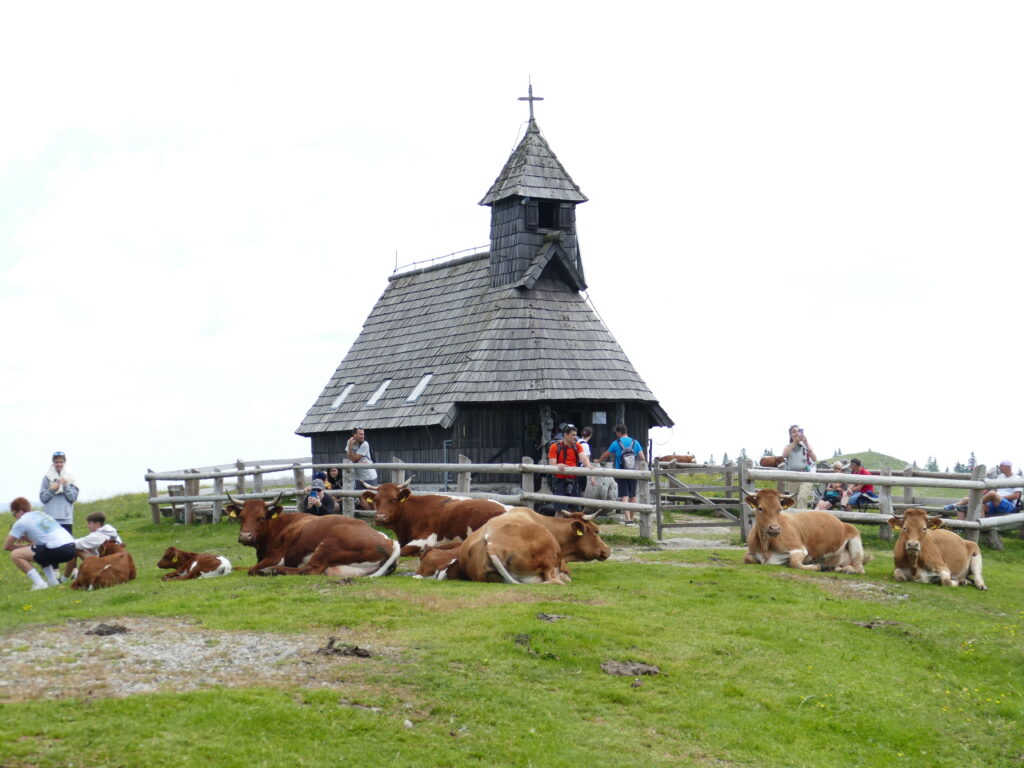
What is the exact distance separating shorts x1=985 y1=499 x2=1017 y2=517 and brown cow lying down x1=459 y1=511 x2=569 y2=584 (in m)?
10.1

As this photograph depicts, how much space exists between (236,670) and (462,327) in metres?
24.2

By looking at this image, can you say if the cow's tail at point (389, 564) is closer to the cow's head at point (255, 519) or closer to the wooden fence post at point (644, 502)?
the cow's head at point (255, 519)

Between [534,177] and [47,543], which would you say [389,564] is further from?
[534,177]

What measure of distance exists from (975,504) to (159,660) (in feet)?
45.2

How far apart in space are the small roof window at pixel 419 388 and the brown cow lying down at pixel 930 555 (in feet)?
57.9

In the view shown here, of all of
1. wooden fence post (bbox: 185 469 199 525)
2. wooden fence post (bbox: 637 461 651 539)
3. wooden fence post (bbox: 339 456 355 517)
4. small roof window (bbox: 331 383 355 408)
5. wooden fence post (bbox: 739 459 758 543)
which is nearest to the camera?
wooden fence post (bbox: 739 459 758 543)

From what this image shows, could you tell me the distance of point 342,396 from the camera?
3553 centimetres

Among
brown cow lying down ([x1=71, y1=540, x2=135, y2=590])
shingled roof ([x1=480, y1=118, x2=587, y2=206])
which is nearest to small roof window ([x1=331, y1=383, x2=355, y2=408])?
shingled roof ([x1=480, y1=118, x2=587, y2=206])

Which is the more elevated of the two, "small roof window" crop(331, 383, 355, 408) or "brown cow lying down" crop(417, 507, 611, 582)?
"small roof window" crop(331, 383, 355, 408)

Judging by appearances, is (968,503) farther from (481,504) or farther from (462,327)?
(462,327)

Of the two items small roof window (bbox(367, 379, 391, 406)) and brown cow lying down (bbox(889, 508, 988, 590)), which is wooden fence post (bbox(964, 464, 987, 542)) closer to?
brown cow lying down (bbox(889, 508, 988, 590))

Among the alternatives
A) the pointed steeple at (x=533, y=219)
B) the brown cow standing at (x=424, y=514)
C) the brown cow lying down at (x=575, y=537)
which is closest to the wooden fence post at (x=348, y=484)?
the brown cow standing at (x=424, y=514)

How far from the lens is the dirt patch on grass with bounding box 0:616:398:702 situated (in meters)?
8.37

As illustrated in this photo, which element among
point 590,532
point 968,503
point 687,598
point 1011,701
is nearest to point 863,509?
point 968,503
